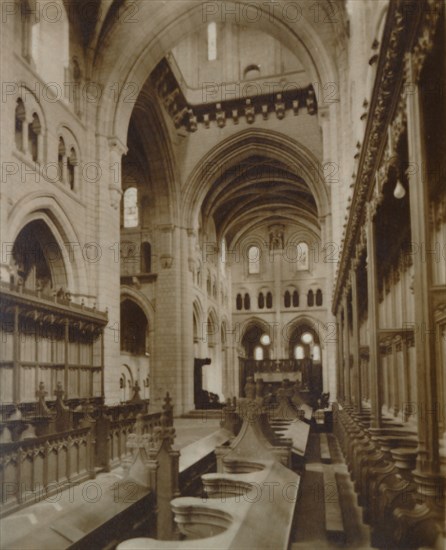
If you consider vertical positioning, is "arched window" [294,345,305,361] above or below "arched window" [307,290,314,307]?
below

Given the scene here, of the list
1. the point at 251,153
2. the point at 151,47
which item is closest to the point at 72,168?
the point at 151,47

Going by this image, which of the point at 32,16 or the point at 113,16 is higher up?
the point at 113,16

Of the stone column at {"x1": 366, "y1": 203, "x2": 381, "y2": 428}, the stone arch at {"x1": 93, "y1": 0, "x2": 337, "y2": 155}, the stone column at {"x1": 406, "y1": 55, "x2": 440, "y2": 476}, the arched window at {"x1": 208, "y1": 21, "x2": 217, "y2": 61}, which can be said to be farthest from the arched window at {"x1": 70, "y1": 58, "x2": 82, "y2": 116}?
the stone column at {"x1": 406, "y1": 55, "x2": 440, "y2": 476}

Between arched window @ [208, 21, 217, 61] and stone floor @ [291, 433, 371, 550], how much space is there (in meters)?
21.2

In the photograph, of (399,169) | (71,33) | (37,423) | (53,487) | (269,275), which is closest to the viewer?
(399,169)

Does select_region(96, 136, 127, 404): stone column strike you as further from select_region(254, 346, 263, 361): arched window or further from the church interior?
select_region(254, 346, 263, 361): arched window

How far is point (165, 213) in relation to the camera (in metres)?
23.7

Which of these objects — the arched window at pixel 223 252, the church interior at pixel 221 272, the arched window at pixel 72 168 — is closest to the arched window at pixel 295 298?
the church interior at pixel 221 272

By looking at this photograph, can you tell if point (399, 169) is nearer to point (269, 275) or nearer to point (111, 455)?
point (111, 455)

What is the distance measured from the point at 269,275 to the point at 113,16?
25203 mm

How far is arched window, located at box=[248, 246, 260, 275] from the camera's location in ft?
130

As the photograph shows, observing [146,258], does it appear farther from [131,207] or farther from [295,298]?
[295,298]

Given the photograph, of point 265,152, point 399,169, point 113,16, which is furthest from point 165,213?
point 399,169

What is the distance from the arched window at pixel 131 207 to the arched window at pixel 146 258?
116 centimetres
